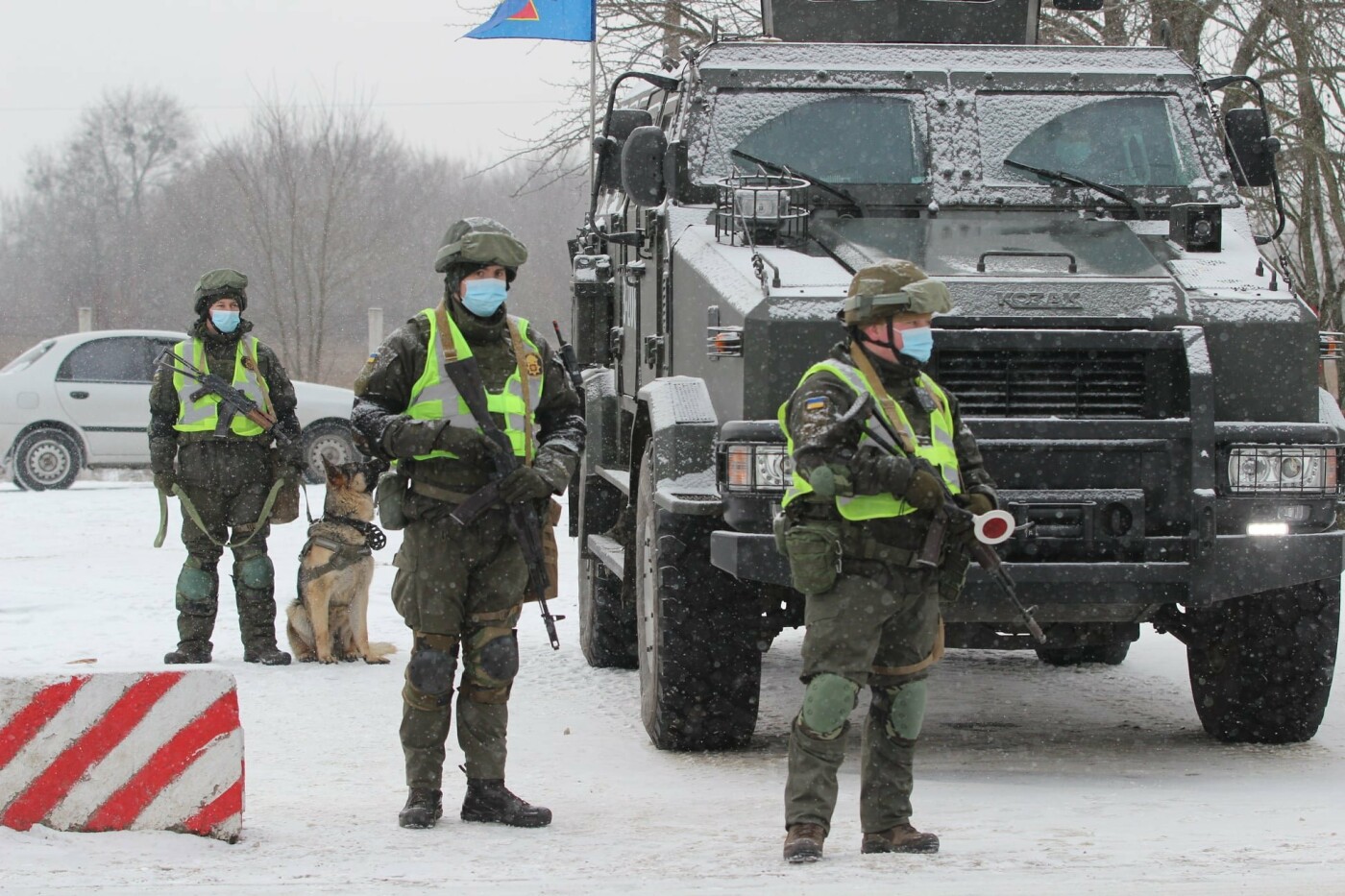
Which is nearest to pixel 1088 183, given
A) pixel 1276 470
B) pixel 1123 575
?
pixel 1276 470

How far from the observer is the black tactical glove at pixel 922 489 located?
16.2 feet

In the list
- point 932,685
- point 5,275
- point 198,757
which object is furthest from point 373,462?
point 5,275

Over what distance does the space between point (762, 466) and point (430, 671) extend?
1.31 m

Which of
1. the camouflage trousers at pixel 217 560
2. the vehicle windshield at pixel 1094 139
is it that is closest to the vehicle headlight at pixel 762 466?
the vehicle windshield at pixel 1094 139

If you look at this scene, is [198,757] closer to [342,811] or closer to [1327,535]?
[342,811]

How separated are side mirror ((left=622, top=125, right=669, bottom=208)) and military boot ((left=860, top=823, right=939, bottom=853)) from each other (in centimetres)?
313

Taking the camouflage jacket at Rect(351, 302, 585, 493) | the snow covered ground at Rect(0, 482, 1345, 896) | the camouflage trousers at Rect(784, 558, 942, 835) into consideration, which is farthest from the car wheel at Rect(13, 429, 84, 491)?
the camouflage trousers at Rect(784, 558, 942, 835)

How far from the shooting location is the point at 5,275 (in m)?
58.0

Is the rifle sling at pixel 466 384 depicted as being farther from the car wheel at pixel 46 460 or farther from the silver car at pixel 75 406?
the car wheel at pixel 46 460

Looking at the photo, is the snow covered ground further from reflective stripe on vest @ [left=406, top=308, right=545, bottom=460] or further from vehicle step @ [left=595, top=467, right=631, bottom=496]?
reflective stripe on vest @ [left=406, top=308, right=545, bottom=460]

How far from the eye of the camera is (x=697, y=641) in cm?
668

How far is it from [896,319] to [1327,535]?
212 centimetres

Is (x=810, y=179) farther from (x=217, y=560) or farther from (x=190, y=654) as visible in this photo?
(x=190, y=654)

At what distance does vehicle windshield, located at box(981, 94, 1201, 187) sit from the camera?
7547 millimetres
